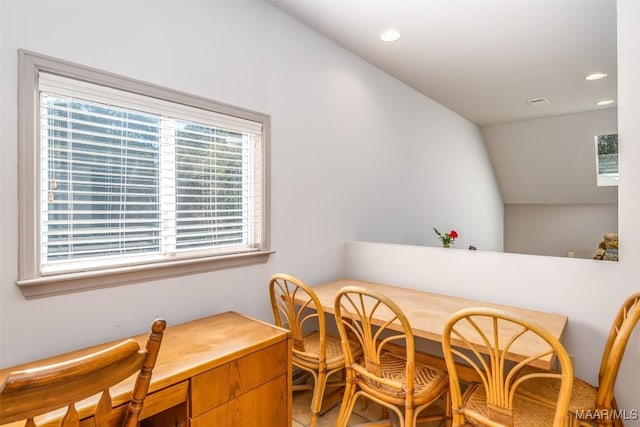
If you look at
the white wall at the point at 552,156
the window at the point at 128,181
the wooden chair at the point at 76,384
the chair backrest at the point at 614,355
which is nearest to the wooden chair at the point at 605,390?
the chair backrest at the point at 614,355

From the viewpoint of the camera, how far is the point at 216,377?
146 cm

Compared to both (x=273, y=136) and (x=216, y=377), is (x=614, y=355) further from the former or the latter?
(x=273, y=136)

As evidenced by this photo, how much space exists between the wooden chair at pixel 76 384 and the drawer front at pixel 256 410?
18.3 inches

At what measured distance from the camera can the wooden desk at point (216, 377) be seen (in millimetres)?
1311

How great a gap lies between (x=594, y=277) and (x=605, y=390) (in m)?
0.60

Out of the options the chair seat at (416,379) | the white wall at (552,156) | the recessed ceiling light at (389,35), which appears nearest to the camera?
the chair seat at (416,379)

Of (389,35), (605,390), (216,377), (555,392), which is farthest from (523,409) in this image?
(389,35)

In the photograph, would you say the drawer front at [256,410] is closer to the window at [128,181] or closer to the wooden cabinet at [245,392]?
the wooden cabinet at [245,392]

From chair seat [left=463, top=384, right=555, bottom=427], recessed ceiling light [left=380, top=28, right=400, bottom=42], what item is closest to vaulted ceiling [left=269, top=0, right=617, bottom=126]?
recessed ceiling light [left=380, top=28, right=400, bottom=42]

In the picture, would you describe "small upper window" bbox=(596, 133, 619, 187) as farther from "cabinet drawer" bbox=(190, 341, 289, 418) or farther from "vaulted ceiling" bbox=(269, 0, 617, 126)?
"cabinet drawer" bbox=(190, 341, 289, 418)

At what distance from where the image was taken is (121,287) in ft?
5.50

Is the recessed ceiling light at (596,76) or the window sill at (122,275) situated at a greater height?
the recessed ceiling light at (596,76)

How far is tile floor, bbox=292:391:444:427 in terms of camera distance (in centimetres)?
→ 210

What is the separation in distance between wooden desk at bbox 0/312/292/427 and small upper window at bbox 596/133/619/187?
19.3 feet
